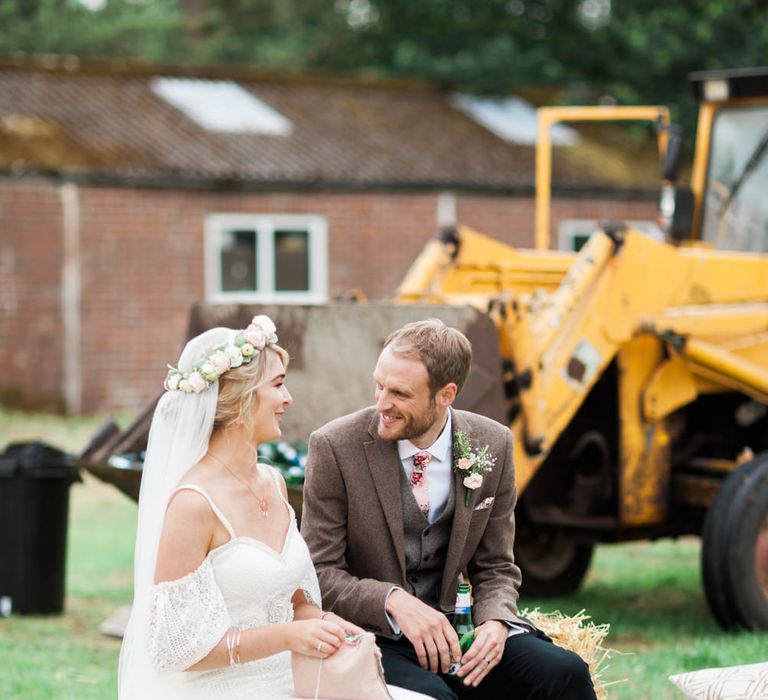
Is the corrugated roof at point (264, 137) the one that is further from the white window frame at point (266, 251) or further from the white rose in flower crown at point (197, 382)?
the white rose in flower crown at point (197, 382)

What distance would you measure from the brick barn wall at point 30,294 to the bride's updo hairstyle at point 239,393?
1589cm

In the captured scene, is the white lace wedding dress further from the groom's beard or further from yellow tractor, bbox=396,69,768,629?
yellow tractor, bbox=396,69,768,629

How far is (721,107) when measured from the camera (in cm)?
893

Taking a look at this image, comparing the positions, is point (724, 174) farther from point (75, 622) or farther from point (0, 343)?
point (0, 343)

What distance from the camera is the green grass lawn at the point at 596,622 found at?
20.6 ft

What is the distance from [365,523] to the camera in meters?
4.18

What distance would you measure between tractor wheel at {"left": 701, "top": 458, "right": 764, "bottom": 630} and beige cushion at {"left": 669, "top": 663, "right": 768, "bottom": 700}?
8.65 ft

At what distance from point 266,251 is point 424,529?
16489mm

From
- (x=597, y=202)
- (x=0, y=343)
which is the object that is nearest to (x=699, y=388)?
(x=0, y=343)

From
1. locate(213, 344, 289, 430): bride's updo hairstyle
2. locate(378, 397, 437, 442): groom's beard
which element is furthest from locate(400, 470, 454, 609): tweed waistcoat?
locate(213, 344, 289, 430): bride's updo hairstyle

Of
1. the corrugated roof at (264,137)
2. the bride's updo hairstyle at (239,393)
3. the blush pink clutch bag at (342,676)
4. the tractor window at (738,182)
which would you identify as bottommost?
the blush pink clutch bag at (342,676)

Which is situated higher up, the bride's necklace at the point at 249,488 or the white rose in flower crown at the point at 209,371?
the white rose in flower crown at the point at 209,371

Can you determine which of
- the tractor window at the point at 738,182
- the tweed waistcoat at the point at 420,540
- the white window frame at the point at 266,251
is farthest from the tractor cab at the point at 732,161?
the white window frame at the point at 266,251

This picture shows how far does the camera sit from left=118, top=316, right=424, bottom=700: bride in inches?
142
